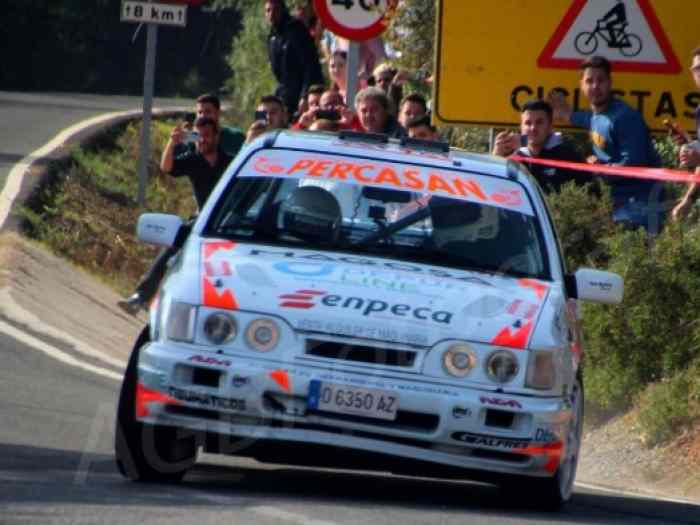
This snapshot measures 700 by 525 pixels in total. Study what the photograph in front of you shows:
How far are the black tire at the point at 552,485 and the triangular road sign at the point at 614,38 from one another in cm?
567

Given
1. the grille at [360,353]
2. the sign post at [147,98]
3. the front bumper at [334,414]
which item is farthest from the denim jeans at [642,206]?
the sign post at [147,98]

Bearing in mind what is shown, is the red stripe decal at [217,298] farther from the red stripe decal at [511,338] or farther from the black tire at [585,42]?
the black tire at [585,42]

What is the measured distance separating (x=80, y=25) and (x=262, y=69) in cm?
2229

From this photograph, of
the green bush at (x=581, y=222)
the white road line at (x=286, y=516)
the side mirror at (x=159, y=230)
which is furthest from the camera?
the green bush at (x=581, y=222)

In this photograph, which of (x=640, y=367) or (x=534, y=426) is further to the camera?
(x=640, y=367)

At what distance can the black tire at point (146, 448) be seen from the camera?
8484 mm

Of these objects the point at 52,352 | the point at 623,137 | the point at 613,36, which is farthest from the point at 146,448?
the point at 613,36

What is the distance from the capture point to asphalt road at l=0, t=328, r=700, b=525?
768 centimetres

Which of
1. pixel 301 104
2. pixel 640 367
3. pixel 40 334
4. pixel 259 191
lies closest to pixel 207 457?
pixel 259 191

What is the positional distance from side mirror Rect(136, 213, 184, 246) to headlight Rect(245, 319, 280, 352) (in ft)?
4.34

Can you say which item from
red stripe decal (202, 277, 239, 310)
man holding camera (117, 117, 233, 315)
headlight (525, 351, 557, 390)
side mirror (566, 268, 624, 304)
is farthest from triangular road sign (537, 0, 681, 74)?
red stripe decal (202, 277, 239, 310)

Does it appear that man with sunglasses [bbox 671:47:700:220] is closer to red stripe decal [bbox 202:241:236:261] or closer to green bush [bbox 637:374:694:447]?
green bush [bbox 637:374:694:447]

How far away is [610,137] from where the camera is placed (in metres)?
13.5

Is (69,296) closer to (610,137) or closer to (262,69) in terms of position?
(610,137)
